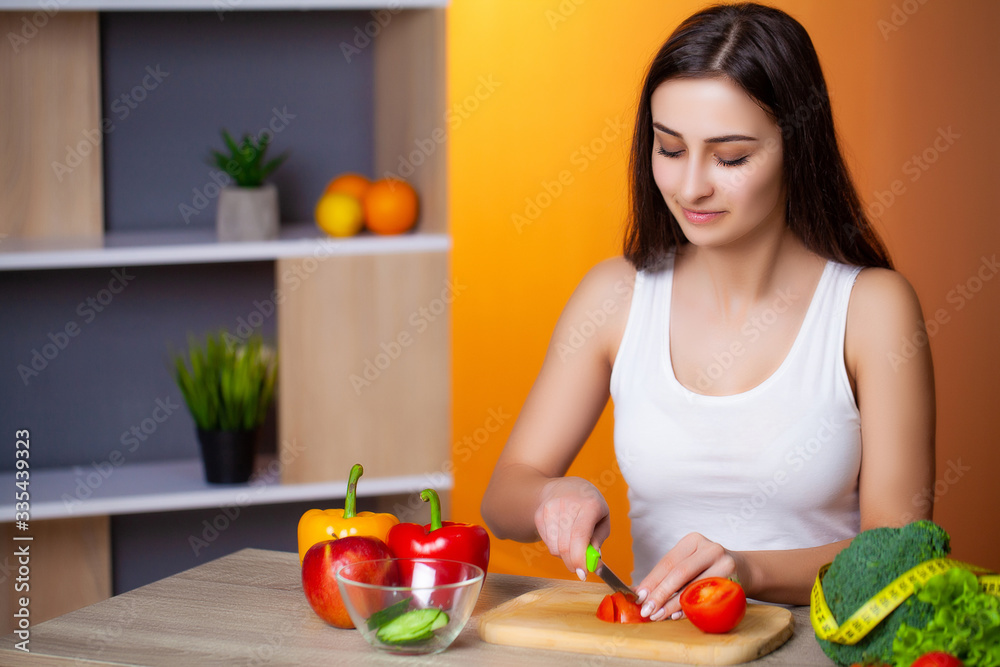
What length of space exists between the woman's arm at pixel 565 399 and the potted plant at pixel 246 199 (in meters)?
0.87

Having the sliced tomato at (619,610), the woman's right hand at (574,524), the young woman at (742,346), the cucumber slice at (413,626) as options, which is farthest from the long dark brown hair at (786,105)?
the cucumber slice at (413,626)

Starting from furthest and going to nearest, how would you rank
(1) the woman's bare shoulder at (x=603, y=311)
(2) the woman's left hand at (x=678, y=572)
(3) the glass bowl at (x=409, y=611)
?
(1) the woman's bare shoulder at (x=603, y=311)
(2) the woman's left hand at (x=678, y=572)
(3) the glass bowl at (x=409, y=611)

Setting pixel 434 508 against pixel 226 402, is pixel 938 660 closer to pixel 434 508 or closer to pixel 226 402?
pixel 434 508

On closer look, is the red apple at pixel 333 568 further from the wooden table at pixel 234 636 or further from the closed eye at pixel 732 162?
the closed eye at pixel 732 162

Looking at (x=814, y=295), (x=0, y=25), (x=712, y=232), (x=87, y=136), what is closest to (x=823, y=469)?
(x=814, y=295)

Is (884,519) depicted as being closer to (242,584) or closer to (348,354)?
(242,584)

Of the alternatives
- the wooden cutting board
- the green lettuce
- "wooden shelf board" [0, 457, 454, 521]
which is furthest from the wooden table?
"wooden shelf board" [0, 457, 454, 521]

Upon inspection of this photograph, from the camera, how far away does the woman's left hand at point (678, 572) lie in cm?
107

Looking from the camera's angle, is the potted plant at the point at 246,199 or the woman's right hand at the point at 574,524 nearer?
the woman's right hand at the point at 574,524

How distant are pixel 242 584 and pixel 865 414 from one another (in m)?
0.81

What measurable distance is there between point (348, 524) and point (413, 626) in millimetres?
214

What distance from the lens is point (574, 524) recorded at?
1.16 metres

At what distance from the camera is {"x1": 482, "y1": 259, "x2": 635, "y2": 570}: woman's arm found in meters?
1.50

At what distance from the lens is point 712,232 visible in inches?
53.7
